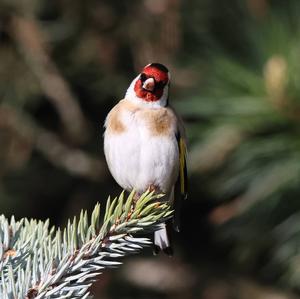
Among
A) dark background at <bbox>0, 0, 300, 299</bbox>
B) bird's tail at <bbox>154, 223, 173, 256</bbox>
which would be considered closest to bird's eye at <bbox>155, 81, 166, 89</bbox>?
bird's tail at <bbox>154, 223, 173, 256</bbox>

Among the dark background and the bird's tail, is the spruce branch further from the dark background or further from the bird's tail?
the dark background

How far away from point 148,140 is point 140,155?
0.05 m

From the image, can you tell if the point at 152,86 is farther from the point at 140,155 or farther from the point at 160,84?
the point at 140,155

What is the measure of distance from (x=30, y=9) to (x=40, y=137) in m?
0.72

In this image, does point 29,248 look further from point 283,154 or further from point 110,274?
point 110,274

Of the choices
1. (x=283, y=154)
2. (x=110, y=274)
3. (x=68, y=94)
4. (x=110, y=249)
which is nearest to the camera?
(x=110, y=249)

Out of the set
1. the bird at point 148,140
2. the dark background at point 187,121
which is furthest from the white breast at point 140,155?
the dark background at point 187,121

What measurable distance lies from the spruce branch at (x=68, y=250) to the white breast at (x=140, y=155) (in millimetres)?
584

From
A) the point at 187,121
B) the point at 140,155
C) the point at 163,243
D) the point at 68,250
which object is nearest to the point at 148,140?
the point at 140,155

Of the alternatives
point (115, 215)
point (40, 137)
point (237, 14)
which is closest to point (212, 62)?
point (237, 14)

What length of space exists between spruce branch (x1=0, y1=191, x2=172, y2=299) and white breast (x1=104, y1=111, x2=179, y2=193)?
584 millimetres

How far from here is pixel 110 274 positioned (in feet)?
17.5

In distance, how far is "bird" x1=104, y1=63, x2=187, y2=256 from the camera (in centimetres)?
268

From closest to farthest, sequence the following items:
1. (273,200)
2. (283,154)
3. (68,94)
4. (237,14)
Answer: (283,154)
(273,200)
(237,14)
(68,94)
